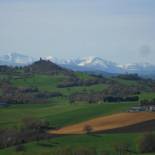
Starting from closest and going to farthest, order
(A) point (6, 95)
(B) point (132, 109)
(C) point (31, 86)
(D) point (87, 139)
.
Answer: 1. (D) point (87, 139)
2. (B) point (132, 109)
3. (A) point (6, 95)
4. (C) point (31, 86)

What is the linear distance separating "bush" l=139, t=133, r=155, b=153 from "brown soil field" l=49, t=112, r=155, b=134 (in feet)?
51.0

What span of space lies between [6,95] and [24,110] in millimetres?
33990

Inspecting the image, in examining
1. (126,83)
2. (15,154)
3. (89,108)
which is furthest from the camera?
(126,83)

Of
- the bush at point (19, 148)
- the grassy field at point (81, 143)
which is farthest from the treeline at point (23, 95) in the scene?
the bush at point (19, 148)

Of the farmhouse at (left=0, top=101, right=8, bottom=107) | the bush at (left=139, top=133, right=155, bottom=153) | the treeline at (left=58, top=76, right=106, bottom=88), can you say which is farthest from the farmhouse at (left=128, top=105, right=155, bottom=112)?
the treeline at (left=58, top=76, right=106, bottom=88)

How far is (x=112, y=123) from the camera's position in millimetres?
92375

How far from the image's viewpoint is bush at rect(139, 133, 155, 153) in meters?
69.6

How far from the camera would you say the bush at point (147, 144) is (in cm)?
6962

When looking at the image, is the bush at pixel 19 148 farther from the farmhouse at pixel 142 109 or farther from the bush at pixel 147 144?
the farmhouse at pixel 142 109

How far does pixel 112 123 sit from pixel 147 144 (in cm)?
2223

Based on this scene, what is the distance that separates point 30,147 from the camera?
236 ft

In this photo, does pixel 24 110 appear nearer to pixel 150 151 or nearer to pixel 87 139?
pixel 87 139

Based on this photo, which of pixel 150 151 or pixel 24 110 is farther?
pixel 24 110

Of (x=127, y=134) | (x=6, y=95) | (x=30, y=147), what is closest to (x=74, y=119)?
(x=127, y=134)
